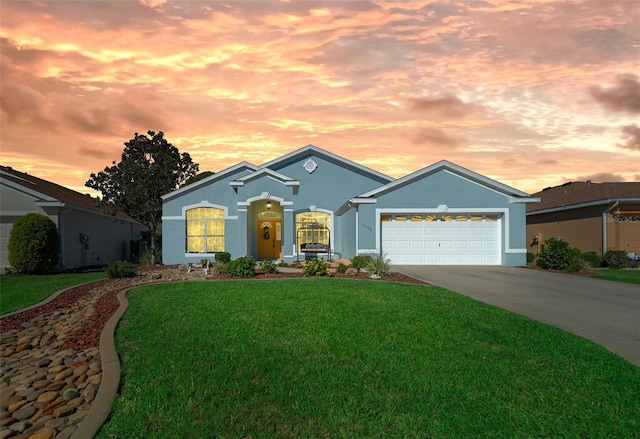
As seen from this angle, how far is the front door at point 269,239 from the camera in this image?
88.4 feet

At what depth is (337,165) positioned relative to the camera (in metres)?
26.9

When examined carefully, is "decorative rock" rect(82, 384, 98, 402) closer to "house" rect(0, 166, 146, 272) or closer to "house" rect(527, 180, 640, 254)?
"house" rect(0, 166, 146, 272)

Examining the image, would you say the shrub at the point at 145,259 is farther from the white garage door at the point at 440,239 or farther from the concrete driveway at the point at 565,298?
the concrete driveway at the point at 565,298

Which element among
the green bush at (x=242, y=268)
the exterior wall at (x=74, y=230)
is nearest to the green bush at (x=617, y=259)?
the green bush at (x=242, y=268)

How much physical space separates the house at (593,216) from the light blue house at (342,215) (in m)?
5.86

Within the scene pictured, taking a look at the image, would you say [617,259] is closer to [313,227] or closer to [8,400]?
[313,227]

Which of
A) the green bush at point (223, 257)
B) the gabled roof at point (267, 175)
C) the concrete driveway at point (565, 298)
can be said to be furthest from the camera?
the gabled roof at point (267, 175)

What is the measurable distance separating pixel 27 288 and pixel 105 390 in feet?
38.0

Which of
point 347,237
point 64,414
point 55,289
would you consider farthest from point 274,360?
point 347,237

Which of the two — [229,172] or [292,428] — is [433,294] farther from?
[229,172]

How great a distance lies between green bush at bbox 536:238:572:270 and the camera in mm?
19552

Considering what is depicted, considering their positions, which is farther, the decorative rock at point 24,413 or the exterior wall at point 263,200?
the exterior wall at point 263,200

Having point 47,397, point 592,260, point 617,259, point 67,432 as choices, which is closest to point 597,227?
point 592,260

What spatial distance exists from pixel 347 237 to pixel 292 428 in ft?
65.9
